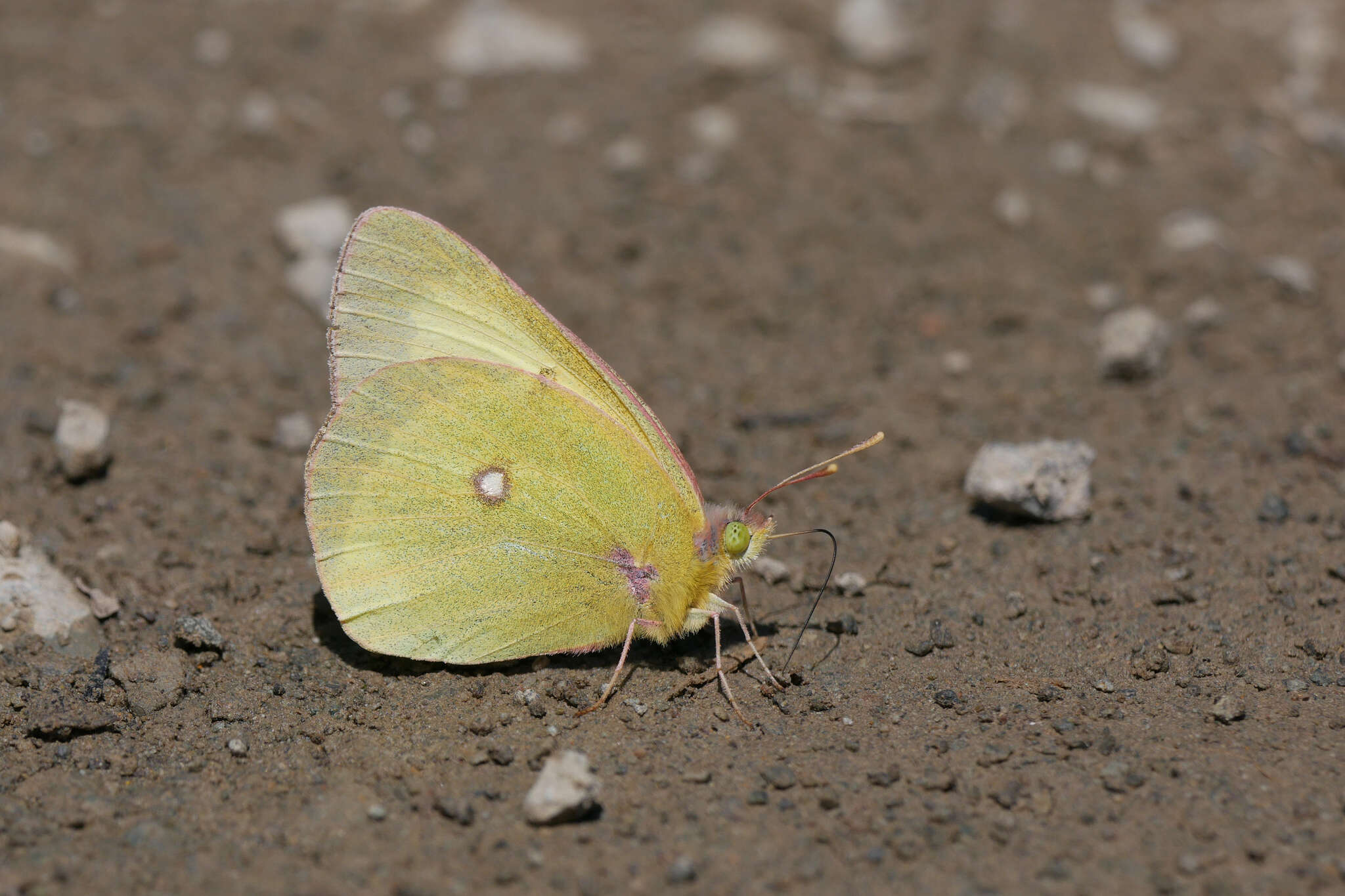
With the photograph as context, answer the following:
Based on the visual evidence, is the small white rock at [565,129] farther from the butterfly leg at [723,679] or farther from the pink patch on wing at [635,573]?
the butterfly leg at [723,679]

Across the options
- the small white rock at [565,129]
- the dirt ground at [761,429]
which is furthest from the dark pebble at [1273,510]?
the small white rock at [565,129]

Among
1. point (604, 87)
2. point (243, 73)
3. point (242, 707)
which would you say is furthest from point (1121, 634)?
point (243, 73)

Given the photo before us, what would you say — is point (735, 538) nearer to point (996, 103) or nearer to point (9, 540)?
point (9, 540)

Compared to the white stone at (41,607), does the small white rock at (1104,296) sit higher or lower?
lower

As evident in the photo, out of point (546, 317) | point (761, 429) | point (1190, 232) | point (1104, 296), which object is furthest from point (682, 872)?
point (1190, 232)

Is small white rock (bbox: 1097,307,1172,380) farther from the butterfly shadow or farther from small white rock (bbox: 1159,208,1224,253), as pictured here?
the butterfly shadow

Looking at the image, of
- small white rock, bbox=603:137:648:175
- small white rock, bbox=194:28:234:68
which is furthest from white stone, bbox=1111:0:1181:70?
small white rock, bbox=194:28:234:68
